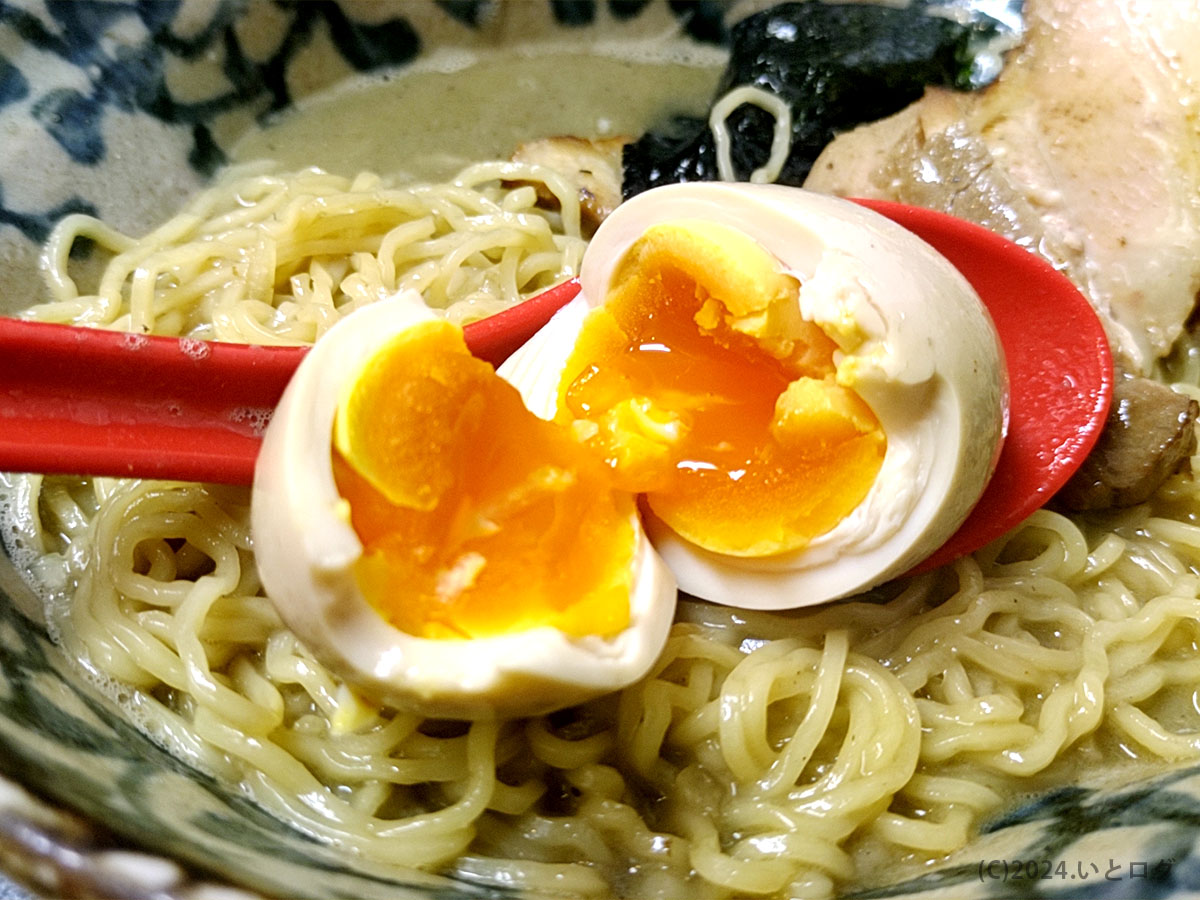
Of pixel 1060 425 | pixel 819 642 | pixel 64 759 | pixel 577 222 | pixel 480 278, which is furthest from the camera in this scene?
→ pixel 577 222

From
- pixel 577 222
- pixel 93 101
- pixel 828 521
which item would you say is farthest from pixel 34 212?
pixel 828 521

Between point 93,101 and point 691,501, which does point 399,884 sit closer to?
point 691,501

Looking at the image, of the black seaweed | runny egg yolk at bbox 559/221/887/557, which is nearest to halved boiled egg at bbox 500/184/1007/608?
runny egg yolk at bbox 559/221/887/557

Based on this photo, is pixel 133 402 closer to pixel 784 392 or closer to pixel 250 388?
pixel 250 388

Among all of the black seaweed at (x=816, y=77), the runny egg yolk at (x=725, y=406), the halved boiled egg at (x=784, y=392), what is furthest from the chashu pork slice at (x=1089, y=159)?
the runny egg yolk at (x=725, y=406)

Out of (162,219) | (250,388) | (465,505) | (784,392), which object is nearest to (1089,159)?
(784,392)

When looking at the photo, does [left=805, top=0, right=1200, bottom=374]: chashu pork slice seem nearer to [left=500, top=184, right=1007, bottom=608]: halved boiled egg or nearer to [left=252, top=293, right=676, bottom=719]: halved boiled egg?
[left=500, top=184, right=1007, bottom=608]: halved boiled egg

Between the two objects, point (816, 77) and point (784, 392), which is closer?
point (784, 392)
